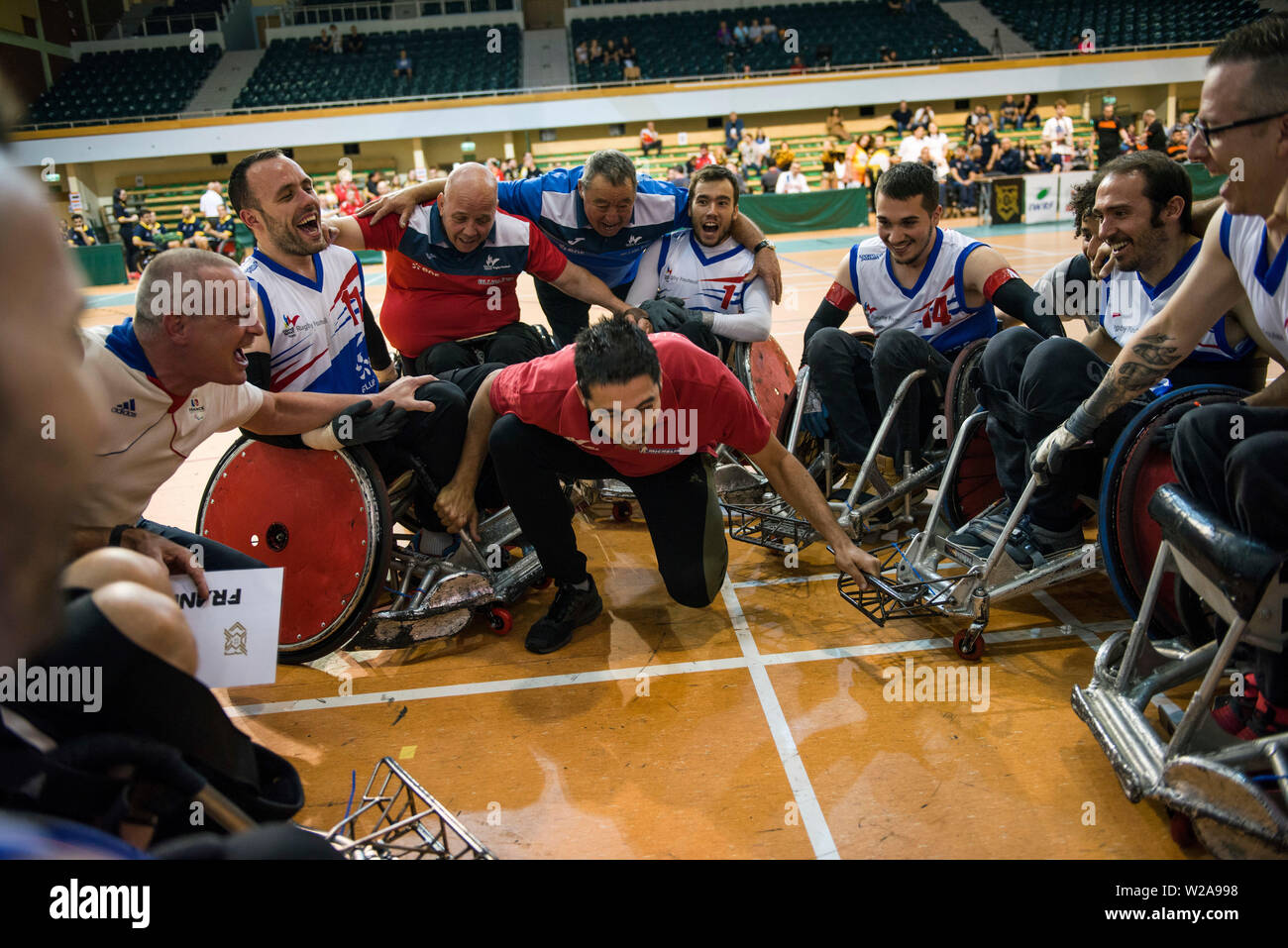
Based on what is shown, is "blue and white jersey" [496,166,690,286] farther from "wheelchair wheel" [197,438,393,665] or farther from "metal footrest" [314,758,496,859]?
"metal footrest" [314,758,496,859]

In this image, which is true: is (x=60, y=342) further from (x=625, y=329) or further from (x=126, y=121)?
(x=126, y=121)

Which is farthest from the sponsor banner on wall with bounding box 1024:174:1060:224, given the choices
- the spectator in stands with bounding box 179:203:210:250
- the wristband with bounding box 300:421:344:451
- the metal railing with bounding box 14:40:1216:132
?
the wristband with bounding box 300:421:344:451

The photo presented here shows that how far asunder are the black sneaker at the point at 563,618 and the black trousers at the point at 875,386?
4.31 feet

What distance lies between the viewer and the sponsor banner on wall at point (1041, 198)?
18.3 meters

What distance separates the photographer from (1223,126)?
208cm

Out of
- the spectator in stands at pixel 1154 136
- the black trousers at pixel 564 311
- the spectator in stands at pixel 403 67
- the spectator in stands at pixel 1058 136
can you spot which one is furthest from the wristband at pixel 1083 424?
the spectator in stands at pixel 403 67

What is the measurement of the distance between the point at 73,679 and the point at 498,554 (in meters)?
2.15

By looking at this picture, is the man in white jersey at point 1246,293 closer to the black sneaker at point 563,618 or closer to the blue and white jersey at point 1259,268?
the blue and white jersey at point 1259,268

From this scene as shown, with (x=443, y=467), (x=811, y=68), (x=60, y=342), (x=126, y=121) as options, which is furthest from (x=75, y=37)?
(x=60, y=342)

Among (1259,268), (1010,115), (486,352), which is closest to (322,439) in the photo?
(486,352)

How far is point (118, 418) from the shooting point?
2.46m

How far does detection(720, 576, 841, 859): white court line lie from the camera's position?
6.89 ft
